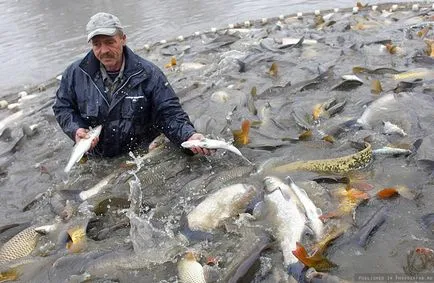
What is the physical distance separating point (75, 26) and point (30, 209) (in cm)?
1277

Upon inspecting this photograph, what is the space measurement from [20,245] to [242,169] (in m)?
2.51

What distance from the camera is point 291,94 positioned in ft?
24.3

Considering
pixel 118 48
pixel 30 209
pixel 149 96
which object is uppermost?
pixel 118 48

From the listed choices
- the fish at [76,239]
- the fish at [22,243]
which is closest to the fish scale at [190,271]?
the fish at [76,239]

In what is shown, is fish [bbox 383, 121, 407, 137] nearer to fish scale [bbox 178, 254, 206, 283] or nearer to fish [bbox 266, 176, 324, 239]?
fish [bbox 266, 176, 324, 239]

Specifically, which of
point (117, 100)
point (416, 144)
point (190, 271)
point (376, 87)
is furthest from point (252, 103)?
point (190, 271)

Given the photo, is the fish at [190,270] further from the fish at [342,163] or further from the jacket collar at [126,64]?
the jacket collar at [126,64]

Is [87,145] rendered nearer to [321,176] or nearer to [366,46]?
[321,176]

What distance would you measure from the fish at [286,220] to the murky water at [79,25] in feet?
28.5

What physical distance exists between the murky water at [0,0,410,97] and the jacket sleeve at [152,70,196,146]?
6962 mm

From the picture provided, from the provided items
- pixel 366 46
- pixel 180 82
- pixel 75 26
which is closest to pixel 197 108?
pixel 180 82

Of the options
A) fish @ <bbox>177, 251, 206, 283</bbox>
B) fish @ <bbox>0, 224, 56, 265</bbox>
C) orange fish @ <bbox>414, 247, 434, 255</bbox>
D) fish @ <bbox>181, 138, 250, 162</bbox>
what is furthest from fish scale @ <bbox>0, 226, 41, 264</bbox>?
orange fish @ <bbox>414, 247, 434, 255</bbox>

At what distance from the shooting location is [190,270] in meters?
3.71

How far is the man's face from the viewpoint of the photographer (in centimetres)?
477
